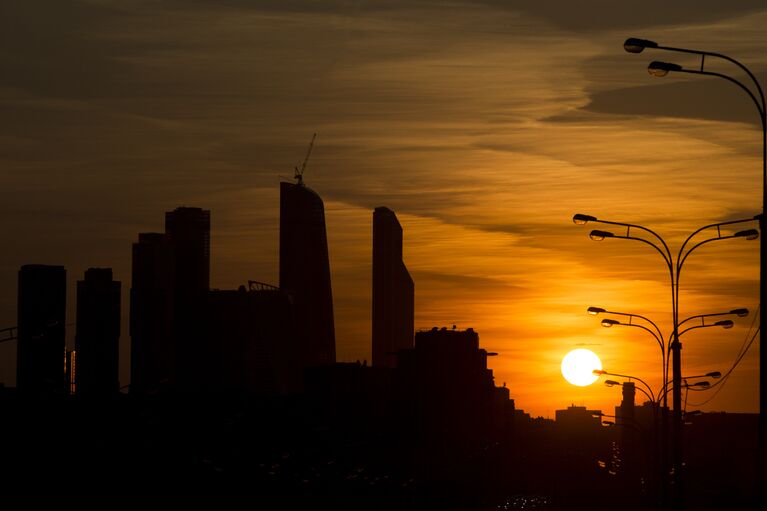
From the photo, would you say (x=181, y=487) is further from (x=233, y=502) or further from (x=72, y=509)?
(x=72, y=509)

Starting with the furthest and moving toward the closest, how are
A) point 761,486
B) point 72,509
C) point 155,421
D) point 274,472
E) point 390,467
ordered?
point 390,467
point 274,472
point 155,421
point 72,509
point 761,486

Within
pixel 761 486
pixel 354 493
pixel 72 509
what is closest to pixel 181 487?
pixel 72 509

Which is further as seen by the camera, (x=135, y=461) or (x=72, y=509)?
(x=135, y=461)

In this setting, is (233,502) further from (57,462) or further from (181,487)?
(57,462)

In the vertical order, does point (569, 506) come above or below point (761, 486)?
below

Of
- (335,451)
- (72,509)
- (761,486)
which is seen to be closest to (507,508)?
(335,451)

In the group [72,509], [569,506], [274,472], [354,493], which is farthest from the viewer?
[569,506]
